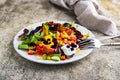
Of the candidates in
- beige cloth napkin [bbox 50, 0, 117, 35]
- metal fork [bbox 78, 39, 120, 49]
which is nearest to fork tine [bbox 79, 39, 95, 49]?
metal fork [bbox 78, 39, 120, 49]

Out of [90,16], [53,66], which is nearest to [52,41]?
[53,66]

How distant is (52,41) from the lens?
0.80 meters

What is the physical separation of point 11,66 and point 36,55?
87 mm

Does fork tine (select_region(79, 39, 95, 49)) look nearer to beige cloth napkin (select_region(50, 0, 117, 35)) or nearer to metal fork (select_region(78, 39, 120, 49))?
metal fork (select_region(78, 39, 120, 49))

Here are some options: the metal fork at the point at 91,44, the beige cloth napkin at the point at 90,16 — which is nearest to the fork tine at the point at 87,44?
the metal fork at the point at 91,44

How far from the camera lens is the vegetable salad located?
77cm

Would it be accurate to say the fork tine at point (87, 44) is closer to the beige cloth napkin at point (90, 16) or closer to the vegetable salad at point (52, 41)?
the vegetable salad at point (52, 41)

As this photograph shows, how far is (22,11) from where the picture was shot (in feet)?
3.73

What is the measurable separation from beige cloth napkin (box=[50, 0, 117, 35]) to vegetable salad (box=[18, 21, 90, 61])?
11 cm

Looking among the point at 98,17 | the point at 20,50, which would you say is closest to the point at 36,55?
the point at 20,50

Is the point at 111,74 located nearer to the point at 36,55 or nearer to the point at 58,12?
the point at 36,55

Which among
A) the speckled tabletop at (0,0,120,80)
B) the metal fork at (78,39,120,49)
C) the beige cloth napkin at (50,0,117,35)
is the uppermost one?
the beige cloth napkin at (50,0,117,35)

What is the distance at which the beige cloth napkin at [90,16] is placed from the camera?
37.9 inches

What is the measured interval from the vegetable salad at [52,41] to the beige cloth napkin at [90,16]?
113 mm
